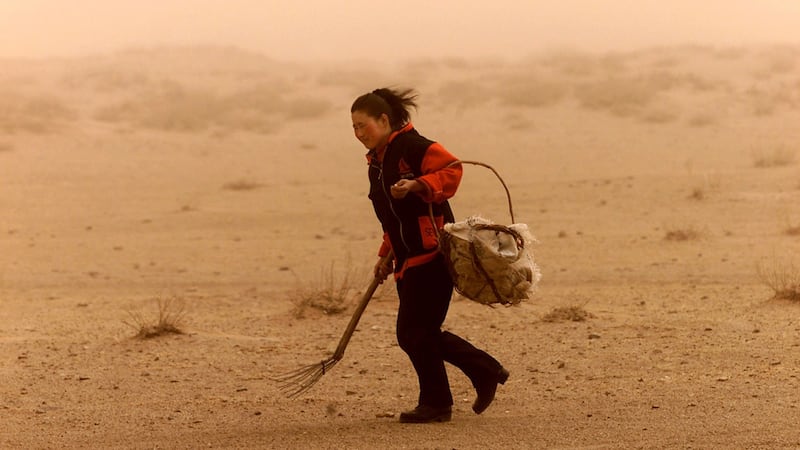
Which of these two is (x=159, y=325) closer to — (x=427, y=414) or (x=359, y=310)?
(x=359, y=310)

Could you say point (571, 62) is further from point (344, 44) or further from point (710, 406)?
point (710, 406)

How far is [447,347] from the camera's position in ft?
19.1

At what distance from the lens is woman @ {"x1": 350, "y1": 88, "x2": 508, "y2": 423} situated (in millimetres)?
5531

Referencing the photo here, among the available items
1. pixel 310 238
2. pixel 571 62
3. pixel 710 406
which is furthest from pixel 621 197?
pixel 571 62

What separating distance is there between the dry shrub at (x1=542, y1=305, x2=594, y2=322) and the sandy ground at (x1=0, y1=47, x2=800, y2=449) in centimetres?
2

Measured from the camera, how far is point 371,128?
561 cm

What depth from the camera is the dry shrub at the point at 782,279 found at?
893 centimetres

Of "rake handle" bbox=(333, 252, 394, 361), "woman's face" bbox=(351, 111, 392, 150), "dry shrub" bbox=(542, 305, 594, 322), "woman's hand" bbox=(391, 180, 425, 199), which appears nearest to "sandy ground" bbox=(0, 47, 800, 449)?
"dry shrub" bbox=(542, 305, 594, 322)

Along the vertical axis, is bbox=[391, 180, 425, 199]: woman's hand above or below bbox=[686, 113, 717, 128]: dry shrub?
above

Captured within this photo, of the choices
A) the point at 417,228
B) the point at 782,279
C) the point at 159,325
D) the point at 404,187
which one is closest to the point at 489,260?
the point at 417,228

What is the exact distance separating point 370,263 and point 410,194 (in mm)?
7145

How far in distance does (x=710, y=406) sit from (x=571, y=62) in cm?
2985

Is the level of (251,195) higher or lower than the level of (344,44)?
lower

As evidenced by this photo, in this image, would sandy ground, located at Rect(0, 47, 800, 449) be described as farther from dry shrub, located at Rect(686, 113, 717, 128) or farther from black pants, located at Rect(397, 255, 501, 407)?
black pants, located at Rect(397, 255, 501, 407)
